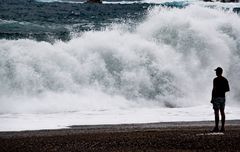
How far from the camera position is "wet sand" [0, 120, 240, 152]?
11.3m

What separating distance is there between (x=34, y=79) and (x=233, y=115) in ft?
22.3

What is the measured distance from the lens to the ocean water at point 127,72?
18047mm

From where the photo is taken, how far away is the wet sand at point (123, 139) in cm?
1127

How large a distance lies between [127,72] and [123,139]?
32.0ft

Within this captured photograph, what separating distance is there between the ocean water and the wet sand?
193cm

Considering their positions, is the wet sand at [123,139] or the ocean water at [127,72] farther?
the ocean water at [127,72]

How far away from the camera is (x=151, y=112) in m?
18.5

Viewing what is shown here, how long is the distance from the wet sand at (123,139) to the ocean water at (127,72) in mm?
1931

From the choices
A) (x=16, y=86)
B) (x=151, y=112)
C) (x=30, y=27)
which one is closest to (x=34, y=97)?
(x=16, y=86)

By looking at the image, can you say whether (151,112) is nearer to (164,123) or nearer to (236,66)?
(164,123)

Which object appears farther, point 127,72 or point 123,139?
point 127,72

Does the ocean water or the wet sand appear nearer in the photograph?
the wet sand

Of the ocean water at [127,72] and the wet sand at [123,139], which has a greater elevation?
the ocean water at [127,72]

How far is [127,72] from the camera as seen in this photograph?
71.8ft
